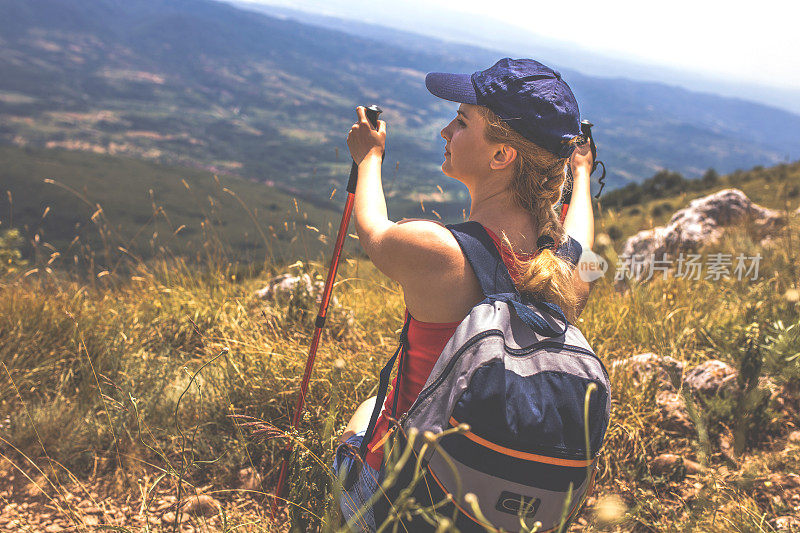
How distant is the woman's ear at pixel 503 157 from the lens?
1.72 meters

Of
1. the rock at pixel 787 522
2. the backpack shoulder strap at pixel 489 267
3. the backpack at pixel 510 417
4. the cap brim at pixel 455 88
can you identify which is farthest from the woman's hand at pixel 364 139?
the rock at pixel 787 522

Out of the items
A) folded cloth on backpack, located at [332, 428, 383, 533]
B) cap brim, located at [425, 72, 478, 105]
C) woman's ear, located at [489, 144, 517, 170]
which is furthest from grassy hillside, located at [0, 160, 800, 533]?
cap brim, located at [425, 72, 478, 105]

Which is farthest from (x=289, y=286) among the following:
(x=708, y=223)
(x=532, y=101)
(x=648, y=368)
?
(x=708, y=223)

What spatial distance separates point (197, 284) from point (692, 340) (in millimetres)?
3923

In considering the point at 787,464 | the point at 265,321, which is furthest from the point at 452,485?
the point at 265,321

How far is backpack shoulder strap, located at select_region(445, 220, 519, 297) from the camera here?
1.51 metres

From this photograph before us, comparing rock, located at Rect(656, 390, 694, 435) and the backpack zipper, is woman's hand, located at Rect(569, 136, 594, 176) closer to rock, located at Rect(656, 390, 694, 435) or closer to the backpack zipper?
the backpack zipper

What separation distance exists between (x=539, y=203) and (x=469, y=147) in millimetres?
326

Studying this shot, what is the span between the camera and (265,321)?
3.53m

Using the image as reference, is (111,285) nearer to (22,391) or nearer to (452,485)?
(22,391)

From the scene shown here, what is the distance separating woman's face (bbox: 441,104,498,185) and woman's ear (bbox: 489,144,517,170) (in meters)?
0.02

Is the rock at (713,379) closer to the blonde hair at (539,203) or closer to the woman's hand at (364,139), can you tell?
the blonde hair at (539,203)

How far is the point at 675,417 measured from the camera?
2822 millimetres

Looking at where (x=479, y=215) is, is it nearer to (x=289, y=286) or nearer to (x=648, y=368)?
(x=648, y=368)
